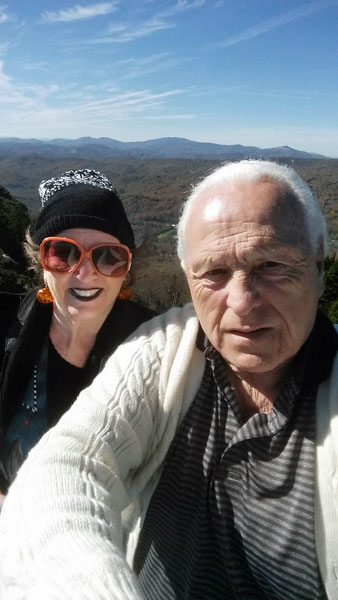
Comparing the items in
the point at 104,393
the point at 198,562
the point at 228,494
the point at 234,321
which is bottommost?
the point at 198,562

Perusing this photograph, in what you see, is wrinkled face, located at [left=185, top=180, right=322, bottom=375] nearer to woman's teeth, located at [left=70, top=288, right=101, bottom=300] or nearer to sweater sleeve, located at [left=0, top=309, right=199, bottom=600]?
sweater sleeve, located at [left=0, top=309, right=199, bottom=600]

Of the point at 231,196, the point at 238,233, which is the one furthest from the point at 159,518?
the point at 231,196

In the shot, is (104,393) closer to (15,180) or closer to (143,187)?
(143,187)

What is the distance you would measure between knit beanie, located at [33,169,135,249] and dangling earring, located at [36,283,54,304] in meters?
0.29

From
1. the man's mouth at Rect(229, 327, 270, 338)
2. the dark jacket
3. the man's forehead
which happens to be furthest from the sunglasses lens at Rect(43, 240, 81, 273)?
the man's mouth at Rect(229, 327, 270, 338)

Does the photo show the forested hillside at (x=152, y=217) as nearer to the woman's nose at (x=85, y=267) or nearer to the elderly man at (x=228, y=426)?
the elderly man at (x=228, y=426)

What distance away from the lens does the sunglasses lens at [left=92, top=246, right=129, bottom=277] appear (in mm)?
2312

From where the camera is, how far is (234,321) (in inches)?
69.1

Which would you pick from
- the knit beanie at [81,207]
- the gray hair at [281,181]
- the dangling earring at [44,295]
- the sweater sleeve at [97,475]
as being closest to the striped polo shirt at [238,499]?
the sweater sleeve at [97,475]

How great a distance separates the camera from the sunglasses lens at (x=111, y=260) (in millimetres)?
2312

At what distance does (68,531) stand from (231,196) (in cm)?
133

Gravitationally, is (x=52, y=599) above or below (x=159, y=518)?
above

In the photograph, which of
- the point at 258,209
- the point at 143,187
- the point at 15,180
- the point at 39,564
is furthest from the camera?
the point at 15,180

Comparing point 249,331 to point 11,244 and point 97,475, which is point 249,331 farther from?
point 11,244
